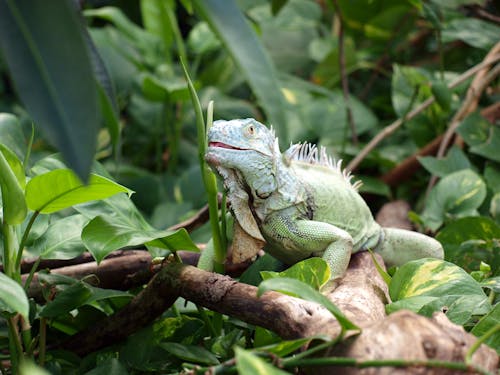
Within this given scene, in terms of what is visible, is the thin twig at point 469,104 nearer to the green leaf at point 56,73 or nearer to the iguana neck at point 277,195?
the iguana neck at point 277,195

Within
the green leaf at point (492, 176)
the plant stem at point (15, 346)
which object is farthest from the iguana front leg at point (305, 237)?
the green leaf at point (492, 176)

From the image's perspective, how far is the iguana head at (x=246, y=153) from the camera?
2133 millimetres

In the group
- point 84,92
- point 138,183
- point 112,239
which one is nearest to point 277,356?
point 112,239

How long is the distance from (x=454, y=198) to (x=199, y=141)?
1.62m

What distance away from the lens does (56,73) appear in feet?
3.19

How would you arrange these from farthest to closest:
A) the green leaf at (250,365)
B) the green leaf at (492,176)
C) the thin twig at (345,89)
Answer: the thin twig at (345,89) < the green leaf at (492,176) < the green leaf at (250,365)

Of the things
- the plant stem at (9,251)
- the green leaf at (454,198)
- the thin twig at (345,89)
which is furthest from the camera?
the thin twig at (345,89)

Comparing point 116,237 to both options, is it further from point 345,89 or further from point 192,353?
point 345,89

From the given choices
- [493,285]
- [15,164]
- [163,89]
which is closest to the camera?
[15,164]

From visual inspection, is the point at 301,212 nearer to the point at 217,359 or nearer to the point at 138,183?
the point at 217,359

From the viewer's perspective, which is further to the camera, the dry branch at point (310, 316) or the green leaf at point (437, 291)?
the green leaf at point (437, 291)

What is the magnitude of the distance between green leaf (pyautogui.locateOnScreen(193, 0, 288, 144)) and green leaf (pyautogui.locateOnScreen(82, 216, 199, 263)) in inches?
37.1

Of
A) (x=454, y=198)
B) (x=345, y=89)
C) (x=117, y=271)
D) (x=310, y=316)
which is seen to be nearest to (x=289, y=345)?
(x=310, y=316)

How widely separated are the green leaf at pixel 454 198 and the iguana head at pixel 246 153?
115 cm
